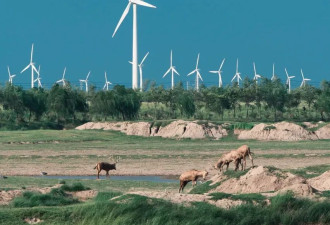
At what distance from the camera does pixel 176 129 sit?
294 ft

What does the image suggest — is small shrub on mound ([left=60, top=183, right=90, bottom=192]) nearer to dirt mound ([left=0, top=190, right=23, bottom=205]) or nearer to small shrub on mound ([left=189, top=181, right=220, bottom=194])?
dirt mound ([left=0, top=190, right=23, bottom=205])

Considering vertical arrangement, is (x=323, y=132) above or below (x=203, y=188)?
above

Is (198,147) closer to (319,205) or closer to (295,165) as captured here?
(295,165)

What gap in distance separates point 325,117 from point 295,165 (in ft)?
206

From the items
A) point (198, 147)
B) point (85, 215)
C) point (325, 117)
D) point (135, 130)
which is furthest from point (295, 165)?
point (325, 117)

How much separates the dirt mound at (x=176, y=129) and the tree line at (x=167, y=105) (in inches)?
592

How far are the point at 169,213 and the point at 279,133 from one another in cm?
6570

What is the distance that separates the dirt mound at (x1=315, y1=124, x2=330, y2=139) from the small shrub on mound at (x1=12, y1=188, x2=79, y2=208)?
202ft

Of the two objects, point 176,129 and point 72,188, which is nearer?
point 72,188

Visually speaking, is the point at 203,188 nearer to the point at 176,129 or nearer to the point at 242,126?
the point at 242,126

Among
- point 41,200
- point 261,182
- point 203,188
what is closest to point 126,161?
point 203,188

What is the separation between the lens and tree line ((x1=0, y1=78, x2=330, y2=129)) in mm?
109800

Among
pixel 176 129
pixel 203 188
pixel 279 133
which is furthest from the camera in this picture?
pixel 176 129

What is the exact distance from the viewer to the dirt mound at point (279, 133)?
8462 centimetres
